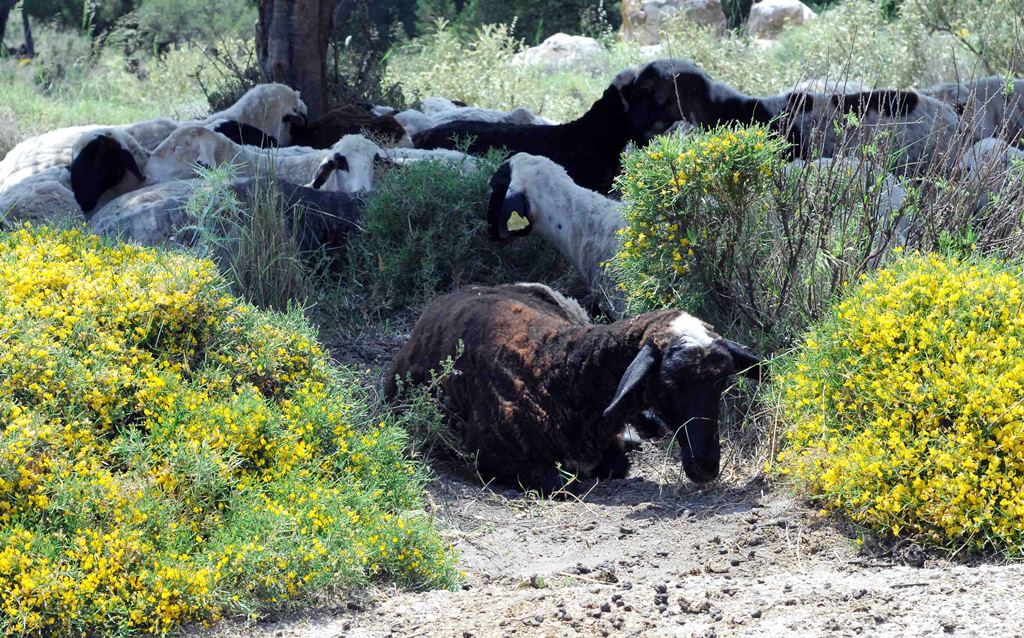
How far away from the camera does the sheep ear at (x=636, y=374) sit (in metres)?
5.65

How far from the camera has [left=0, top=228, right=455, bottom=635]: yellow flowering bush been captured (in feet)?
13.8

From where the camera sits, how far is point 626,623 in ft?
13.7

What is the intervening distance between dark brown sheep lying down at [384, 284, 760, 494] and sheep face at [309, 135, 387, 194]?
11.2 ft

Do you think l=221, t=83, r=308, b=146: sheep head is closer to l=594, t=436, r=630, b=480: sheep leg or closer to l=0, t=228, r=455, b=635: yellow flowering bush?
l=0, t=228, r=455, b=635: yellow flowering bush

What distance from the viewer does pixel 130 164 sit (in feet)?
34.2

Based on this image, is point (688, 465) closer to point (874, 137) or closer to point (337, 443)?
point (337, 443)

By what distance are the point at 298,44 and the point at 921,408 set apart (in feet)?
31.0

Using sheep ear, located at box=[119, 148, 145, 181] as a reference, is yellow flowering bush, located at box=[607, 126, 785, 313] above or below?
above

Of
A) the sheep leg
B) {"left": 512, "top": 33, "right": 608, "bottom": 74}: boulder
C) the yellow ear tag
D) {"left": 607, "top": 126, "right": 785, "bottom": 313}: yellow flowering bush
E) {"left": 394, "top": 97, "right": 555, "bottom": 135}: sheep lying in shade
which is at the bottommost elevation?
{"left": 512, "top": 33, "right": 608, "bottom": 74}: boulder

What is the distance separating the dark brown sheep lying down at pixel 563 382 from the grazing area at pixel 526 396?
2 centimetres

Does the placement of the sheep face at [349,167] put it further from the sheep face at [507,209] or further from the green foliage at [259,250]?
the green foliage at [259,250]

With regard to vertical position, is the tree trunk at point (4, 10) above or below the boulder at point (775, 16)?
above

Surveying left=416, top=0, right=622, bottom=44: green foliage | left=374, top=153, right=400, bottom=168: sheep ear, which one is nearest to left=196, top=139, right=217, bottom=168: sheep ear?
left=374, top=153, right=400, bottom=168: sheep ear

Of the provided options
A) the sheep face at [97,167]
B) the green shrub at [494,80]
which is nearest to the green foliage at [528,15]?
the green shrub at [494,80]
